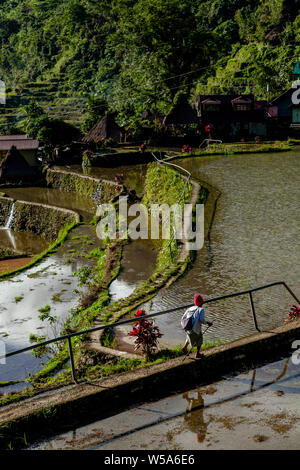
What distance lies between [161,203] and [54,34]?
108623mm

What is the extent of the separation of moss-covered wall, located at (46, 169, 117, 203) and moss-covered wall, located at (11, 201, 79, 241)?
3.00 metres

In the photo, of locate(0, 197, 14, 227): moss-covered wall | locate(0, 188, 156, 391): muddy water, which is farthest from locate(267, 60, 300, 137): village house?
locate(0, 188, 156, 391): muddy water

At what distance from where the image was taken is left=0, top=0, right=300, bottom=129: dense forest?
4897 cm

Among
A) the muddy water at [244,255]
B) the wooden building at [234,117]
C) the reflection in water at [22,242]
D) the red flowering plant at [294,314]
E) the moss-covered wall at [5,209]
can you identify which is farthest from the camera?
the wooden building at [234,117]

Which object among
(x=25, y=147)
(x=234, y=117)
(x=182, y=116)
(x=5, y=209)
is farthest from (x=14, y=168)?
(x=234, y=117)

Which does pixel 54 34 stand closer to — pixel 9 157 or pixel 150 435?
pixel 9 157

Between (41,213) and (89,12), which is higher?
(89,12)

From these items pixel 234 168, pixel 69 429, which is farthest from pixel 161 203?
pixel 69 429

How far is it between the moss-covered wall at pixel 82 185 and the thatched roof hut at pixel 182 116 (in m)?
12.4

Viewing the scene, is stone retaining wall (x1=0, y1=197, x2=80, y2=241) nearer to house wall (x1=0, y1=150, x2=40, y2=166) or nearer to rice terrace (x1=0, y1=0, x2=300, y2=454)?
rice terrace (x1=0, y1=0, x2=300, y2=454)

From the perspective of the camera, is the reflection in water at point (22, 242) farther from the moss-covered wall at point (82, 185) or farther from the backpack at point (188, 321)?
the backpack at point (188, 321)

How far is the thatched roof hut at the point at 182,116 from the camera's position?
44469 millimetres

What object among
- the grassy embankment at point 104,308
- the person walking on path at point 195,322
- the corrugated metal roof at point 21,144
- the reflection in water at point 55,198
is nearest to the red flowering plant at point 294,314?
the grassy embankment at point 104,308

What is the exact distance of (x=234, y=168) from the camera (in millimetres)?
28922
